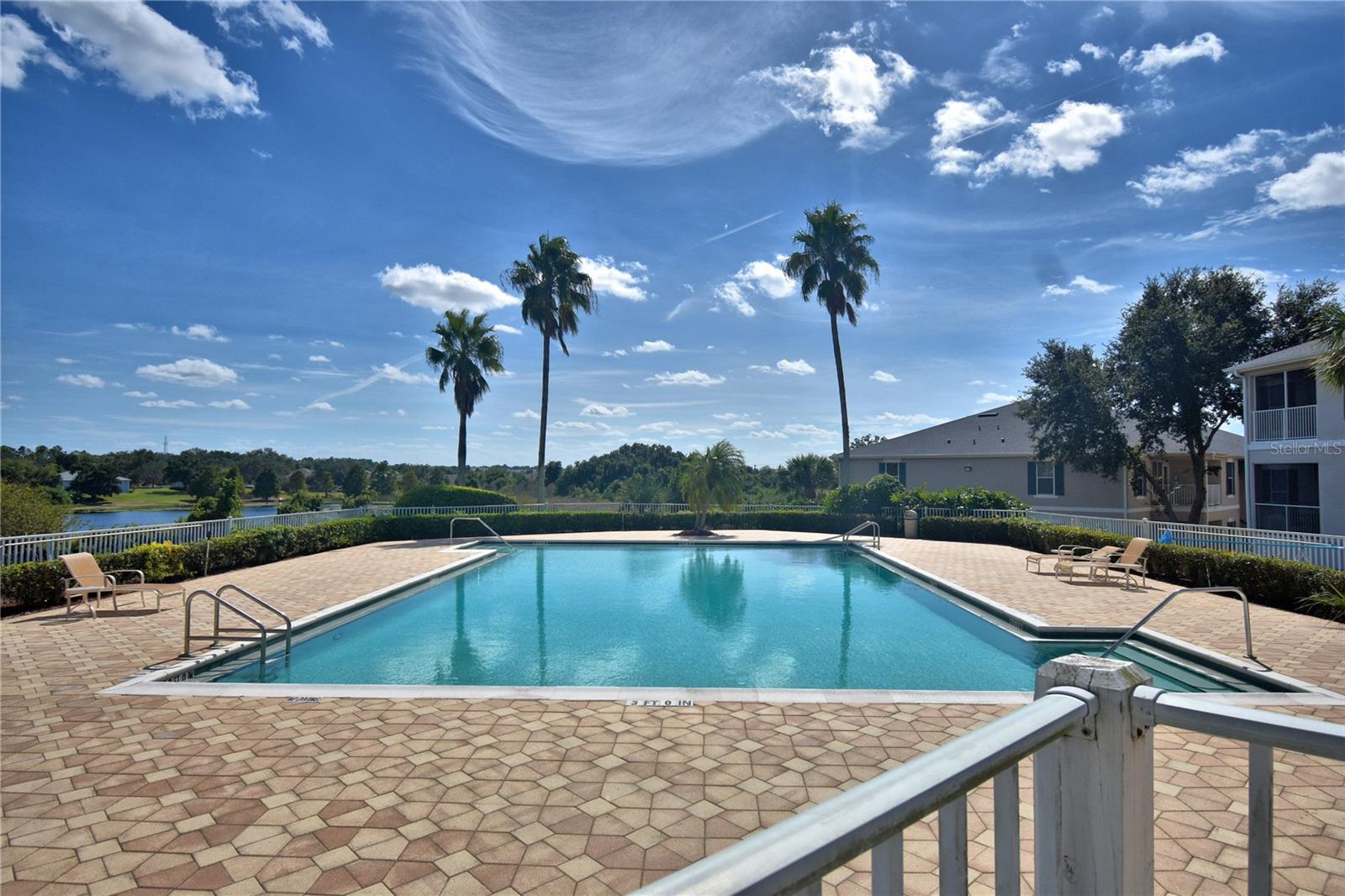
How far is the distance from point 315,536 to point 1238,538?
2056 centimetres

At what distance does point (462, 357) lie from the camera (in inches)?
1059

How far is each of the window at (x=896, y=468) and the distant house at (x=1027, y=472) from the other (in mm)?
36

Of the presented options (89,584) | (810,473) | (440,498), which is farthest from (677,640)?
(810,473)

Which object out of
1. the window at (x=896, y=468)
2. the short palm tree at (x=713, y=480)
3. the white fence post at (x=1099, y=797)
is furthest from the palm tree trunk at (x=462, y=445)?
the white fence post at (x=1099, y=797)

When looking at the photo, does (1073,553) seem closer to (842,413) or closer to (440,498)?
(842,413)

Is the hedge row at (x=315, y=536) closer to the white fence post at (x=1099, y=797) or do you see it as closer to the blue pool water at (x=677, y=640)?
the blue pool water at (x=677, y=640)

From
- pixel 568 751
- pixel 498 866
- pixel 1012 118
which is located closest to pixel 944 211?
pixel 1012 118

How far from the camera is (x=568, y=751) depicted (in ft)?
14.7

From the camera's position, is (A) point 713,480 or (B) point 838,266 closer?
(A) point 713,480

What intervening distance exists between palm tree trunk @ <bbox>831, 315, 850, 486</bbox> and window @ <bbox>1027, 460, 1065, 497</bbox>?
712 centimetres

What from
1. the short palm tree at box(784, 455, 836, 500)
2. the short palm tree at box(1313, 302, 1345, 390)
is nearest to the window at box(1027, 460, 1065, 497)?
the short palm tree at box(784, 455, 836, 500)

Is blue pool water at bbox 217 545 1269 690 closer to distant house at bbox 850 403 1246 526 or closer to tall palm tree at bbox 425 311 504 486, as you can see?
distant house at bbox 850 403 1246 526

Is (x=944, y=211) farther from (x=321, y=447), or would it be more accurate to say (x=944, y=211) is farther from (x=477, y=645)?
(x=321, y=447)

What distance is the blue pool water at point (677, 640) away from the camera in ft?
24.1
